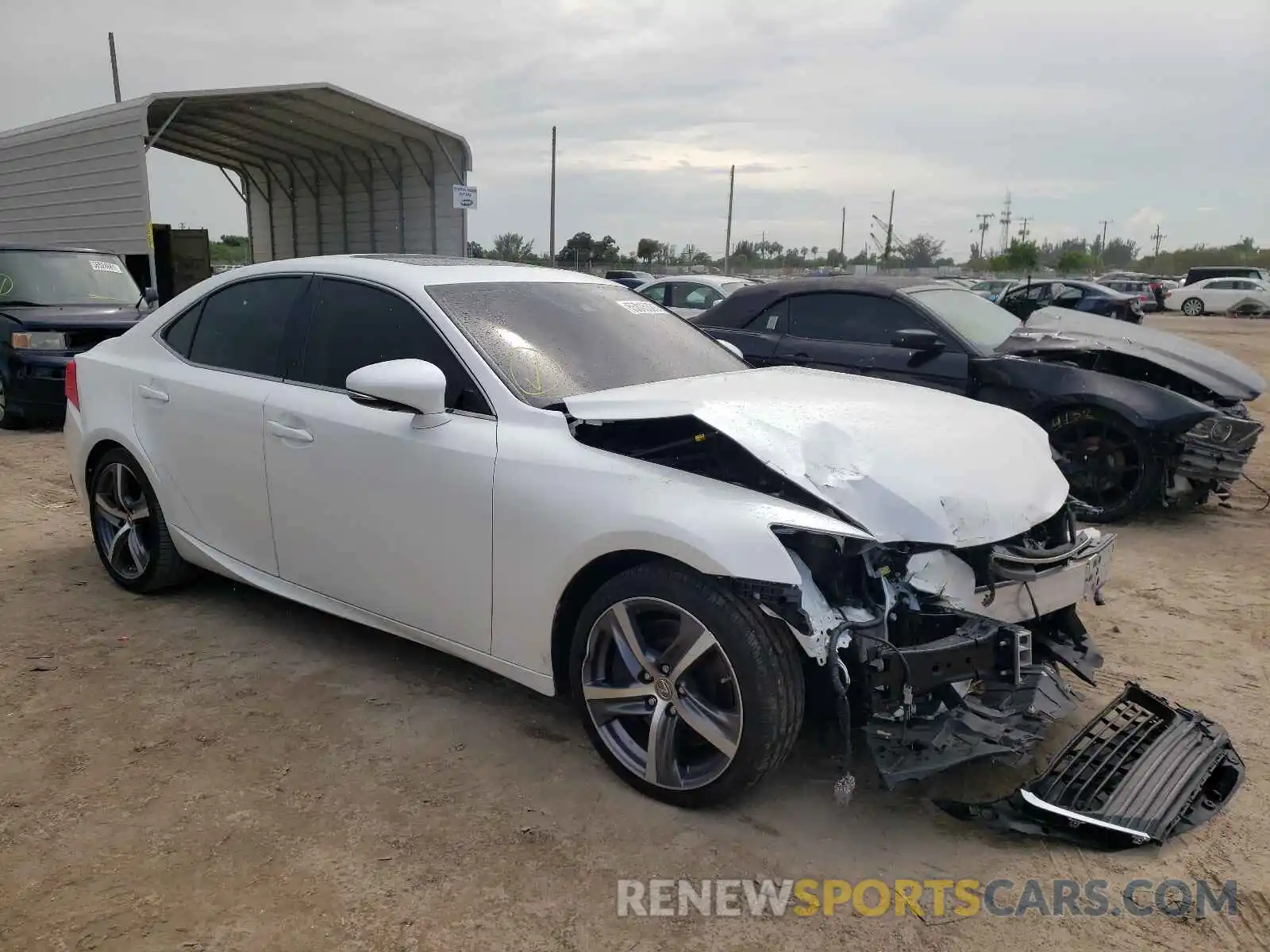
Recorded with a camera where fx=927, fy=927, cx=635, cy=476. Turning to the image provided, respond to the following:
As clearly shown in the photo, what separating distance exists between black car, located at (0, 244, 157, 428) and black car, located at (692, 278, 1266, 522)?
636cm

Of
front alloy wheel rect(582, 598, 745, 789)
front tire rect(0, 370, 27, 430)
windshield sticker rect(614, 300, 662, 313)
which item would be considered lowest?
front tire rect(0, 370, 27, 430)

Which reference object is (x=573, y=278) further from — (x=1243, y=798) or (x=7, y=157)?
(x=7, y=157)

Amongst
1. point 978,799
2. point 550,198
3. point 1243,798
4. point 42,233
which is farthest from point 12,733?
point 550,198

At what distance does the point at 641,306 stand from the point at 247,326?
169cm

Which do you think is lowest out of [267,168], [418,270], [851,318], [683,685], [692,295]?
[683,685]

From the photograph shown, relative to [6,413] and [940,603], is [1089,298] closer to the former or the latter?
[6,413]

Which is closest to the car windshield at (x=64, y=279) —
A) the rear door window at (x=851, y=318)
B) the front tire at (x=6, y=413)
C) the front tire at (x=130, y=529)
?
the front tire at (x=6, y=413)

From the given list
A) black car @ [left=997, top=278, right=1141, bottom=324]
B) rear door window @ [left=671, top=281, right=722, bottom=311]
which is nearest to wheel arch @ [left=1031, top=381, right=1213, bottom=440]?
rear door window @ [left=671, top=281, right=722, bottom=311]

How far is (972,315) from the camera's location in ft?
22.6

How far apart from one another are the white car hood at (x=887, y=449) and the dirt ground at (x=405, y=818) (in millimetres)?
890

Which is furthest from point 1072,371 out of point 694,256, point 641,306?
point 694,256

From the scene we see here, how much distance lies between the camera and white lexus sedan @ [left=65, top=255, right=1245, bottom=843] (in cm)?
255

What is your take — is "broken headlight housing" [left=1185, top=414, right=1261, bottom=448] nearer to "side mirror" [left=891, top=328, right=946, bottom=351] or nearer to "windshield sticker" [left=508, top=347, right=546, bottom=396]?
"side mirror" [left=891, top=328, right=946, bottom=351]

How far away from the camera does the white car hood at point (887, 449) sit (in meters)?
2.62
